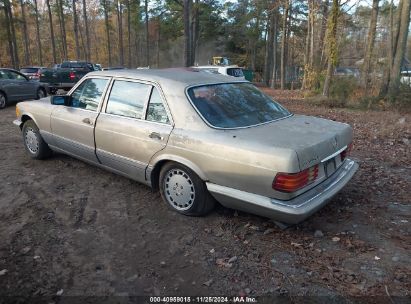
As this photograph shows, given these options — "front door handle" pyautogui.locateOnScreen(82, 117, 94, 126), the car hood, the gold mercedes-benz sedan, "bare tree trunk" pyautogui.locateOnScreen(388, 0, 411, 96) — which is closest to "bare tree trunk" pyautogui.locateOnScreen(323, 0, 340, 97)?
"bare tree trunk" pyautogui.locateOnScreen(388, 0, 411, 96)

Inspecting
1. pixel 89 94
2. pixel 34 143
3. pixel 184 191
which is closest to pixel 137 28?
pixel 34 143

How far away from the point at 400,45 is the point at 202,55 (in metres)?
40.5

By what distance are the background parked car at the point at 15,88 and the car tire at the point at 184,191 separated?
36.9 ft

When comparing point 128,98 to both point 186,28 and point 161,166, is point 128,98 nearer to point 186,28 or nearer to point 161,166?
point 161,166

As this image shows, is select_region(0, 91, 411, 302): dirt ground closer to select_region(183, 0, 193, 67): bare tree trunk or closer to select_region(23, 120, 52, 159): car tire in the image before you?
select_region(23, 120, 52, 159): car tire

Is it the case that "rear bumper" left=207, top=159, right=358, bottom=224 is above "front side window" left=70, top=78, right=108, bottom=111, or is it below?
below

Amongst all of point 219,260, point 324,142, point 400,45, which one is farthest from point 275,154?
point 400,45

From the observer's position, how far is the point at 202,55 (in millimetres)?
51375

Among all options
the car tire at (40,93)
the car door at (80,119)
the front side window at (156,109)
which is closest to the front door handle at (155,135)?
the front side window at (156,109)

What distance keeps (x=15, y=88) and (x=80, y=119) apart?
1006 centimetres

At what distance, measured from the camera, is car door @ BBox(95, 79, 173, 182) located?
13.7 ft

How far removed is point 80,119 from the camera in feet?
16.7

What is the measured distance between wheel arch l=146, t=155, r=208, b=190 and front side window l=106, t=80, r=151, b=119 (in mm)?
627

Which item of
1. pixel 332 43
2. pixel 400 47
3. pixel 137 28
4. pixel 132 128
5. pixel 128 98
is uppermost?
pixel 137 28
